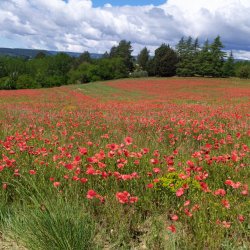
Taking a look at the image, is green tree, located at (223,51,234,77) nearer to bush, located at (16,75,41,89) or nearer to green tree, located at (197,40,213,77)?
green tree, located at (197,40,213,77)

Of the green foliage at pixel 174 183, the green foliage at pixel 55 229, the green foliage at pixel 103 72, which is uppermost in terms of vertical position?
the green foliage at pixel 174 183

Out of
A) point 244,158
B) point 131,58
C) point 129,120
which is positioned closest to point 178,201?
point 244,158

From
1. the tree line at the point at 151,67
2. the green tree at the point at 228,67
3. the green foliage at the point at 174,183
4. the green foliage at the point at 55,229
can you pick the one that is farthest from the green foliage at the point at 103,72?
the green foliage at the point at 55,229

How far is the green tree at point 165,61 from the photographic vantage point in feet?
269

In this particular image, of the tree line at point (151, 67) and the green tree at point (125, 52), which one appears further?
the green tree at point (125, 52)

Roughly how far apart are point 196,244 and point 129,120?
7.72 meters

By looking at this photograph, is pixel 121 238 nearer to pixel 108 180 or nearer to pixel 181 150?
pixel 108 180

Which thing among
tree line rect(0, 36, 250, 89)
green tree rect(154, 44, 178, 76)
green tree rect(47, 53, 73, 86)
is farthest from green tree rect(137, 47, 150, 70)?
green tree rect(47, 53, 73, 86)

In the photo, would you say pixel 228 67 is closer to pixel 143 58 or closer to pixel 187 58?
pixel 187 58

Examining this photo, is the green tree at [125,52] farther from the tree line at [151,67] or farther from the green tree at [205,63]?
the green tree at [205,63]

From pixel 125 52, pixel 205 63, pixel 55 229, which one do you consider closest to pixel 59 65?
pixel 125 52

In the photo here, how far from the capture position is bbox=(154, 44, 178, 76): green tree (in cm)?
8212

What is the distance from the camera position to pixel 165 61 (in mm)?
82312

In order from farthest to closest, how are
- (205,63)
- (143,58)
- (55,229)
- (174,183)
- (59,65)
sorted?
1. (59,65)
2. (143,58)
3. (205,63)
4. (174,183)
5. (55,229)
